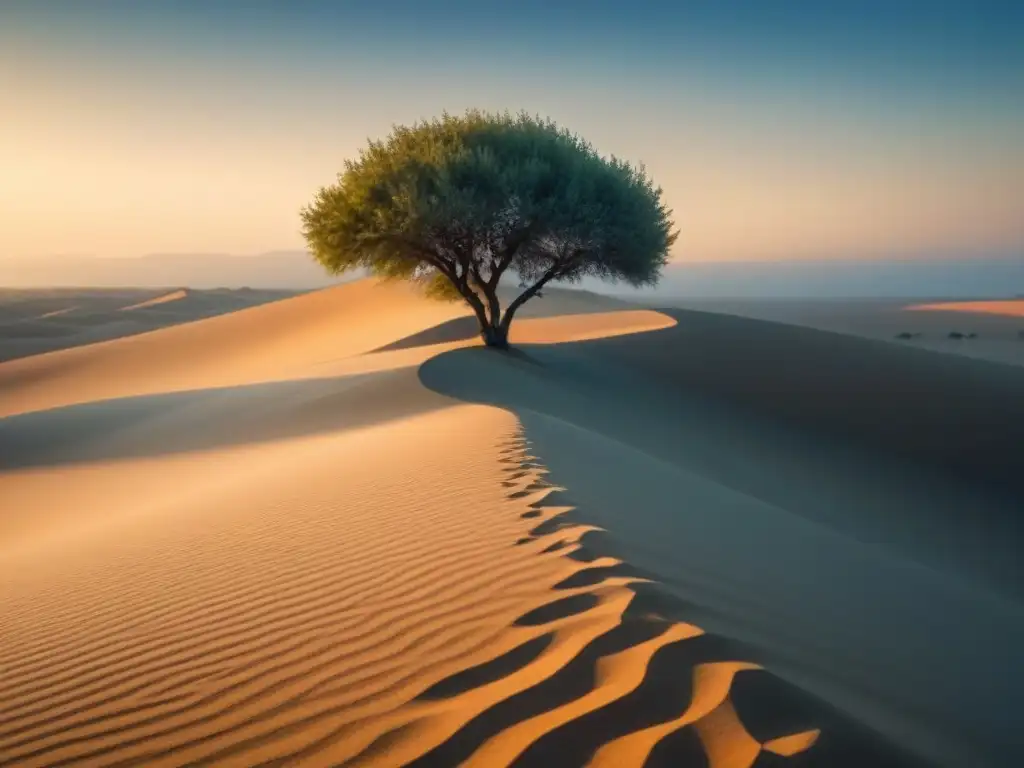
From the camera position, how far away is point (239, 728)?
9.54 ft

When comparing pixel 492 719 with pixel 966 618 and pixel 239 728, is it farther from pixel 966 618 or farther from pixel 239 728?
pixel 966 618

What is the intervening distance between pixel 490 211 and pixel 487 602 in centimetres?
1357

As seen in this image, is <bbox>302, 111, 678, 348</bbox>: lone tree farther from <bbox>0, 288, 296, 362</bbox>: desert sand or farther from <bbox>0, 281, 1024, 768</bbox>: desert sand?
<bbox>0, 288, 296, 362</bbox>: desert sand

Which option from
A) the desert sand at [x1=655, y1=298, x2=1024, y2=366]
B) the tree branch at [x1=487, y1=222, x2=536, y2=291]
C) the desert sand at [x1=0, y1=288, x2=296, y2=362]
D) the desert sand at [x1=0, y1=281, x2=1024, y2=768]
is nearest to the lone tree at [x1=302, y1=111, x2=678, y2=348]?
the tree branch at [x1=487, y1=222, x2=536, y2=291]

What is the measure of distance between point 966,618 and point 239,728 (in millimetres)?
4855

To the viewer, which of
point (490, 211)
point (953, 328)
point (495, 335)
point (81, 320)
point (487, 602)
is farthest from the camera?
point (81, 320)

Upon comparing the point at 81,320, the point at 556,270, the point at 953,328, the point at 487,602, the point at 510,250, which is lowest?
the point at 953,328

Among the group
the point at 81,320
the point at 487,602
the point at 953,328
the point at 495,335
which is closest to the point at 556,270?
the point at 495,335

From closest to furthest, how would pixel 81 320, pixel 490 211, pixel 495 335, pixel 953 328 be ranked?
pixel 490 211, pixel 495 335, pixel 953 328, pixel 81 320

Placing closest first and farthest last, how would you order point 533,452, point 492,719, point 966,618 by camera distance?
point 492,719 < point 966,618 < point 533,452

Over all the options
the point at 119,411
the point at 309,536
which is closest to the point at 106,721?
the point at 309,536

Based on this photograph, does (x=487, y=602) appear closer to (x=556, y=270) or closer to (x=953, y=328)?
(x=556, y=270)

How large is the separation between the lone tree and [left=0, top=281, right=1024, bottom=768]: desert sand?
17.3ft

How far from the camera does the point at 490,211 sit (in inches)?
645
